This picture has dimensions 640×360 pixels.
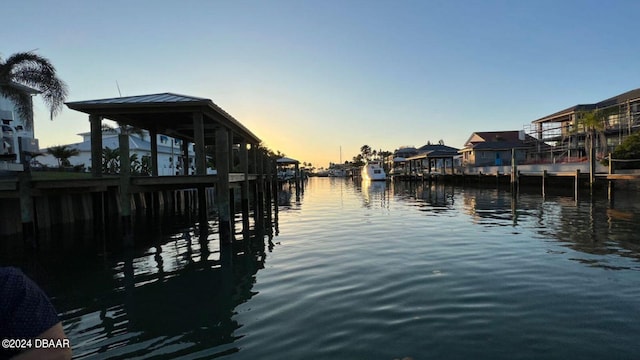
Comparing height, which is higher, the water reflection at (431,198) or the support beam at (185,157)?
the support beam at (185,157)

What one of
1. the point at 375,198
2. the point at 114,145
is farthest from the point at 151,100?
the point at 114,145

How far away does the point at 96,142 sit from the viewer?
1502 cm

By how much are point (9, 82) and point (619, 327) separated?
2843cm

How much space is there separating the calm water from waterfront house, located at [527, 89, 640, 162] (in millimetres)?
31834

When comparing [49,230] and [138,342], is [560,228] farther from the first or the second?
[49,230]

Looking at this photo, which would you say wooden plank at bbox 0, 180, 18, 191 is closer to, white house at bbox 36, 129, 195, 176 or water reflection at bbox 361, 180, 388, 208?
water reflection at bbox 361, 180, 388, 208

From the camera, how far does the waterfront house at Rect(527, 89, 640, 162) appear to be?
3978 cm

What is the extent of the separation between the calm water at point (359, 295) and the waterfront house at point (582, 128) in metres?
31.8

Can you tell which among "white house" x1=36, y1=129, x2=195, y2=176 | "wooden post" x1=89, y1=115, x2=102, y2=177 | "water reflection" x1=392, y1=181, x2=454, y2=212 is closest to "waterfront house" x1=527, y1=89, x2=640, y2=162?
"water reflection" x1=392, y1=181, x2=454, y2=212

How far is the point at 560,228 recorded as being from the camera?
48.9 feet

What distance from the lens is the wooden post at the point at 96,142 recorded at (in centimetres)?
1486

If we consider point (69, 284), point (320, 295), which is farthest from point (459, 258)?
point (69, 284)

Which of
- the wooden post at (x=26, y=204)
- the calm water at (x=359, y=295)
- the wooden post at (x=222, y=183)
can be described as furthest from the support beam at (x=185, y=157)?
the wooden post at (x=222, y=183)

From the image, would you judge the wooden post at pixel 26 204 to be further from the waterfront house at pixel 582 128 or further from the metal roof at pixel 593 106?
the metal roof at pixel 593 106
